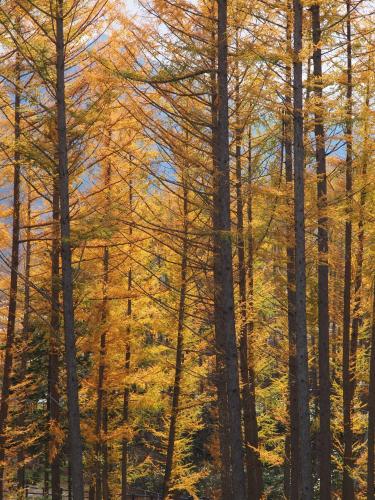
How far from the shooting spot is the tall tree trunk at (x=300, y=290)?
9.30 m

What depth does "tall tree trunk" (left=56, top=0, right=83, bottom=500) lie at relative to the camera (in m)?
9.00

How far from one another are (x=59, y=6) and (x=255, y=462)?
12.1 metres

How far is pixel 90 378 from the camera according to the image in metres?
17.6

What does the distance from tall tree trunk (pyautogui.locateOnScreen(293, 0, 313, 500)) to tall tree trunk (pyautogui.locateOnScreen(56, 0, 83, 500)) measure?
3648 millimetres

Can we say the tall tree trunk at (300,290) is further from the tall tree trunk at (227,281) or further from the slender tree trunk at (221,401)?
the slender tree trunk at (221,401)

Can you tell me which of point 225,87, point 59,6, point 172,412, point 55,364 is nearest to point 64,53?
point 59,6

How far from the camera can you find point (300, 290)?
9602mm

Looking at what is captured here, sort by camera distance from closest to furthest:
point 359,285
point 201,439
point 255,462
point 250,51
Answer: point 250,51 < point 255,462 < point 359,285 < point 201,439

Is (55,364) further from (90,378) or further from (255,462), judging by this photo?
(255,462)

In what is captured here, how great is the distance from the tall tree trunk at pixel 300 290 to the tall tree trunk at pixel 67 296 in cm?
365

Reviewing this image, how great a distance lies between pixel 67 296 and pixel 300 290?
3903 millimetres

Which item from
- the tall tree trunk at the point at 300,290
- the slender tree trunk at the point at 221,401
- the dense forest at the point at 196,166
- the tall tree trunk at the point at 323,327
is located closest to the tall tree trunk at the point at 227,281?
the dense forest at the point at 196,166

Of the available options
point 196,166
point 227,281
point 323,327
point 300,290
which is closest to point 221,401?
point 323,327

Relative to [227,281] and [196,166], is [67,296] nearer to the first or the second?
[227,281]
